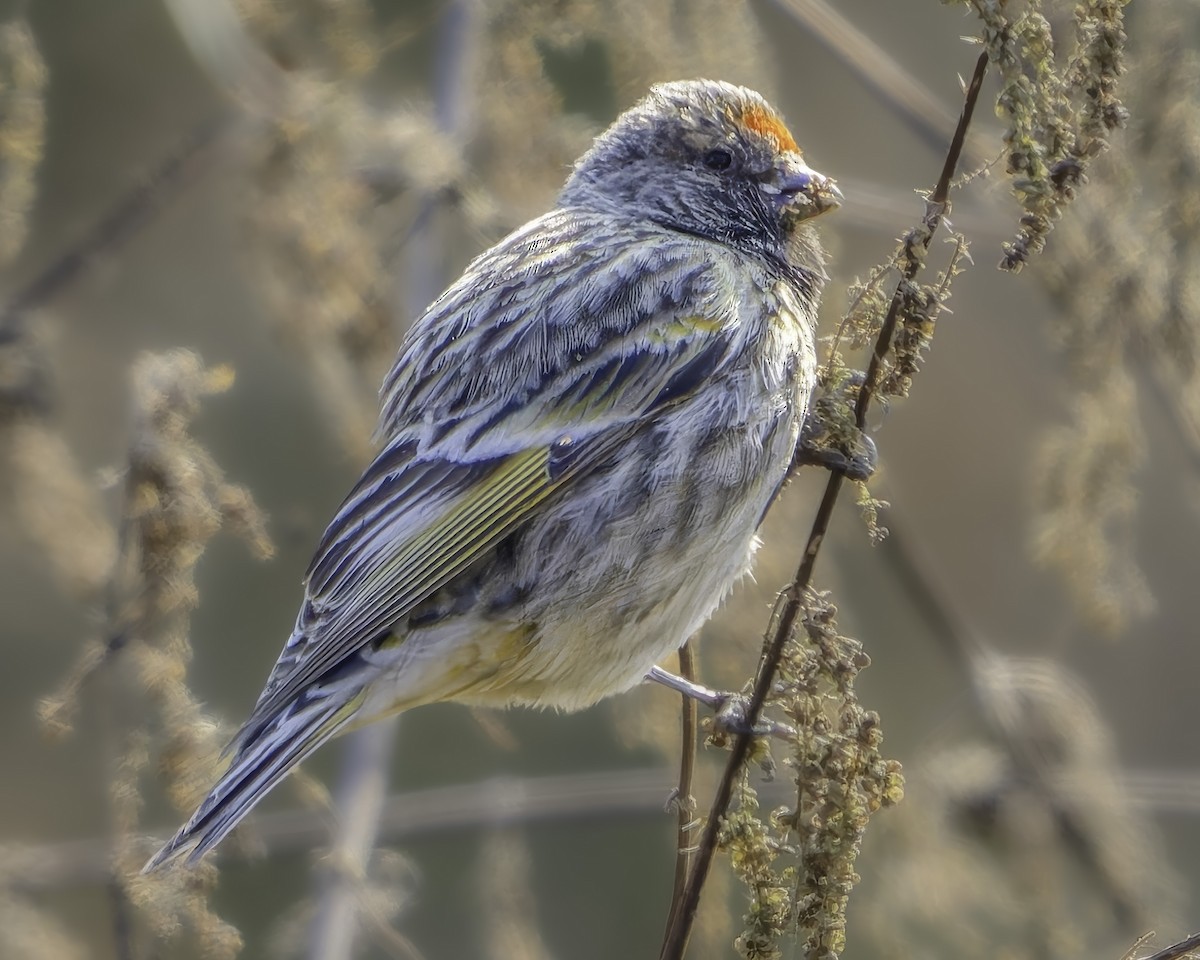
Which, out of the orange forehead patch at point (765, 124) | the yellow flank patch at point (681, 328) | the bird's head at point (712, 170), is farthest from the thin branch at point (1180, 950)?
the orange forehead patch at point (765, 124)

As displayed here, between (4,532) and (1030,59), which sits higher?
(4,532)

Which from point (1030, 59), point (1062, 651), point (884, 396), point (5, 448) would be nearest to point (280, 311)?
point (5, 448)

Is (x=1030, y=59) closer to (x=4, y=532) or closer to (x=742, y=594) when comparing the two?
(x=742, y=594)

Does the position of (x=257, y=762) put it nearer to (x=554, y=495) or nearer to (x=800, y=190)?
(x=554, y=495)

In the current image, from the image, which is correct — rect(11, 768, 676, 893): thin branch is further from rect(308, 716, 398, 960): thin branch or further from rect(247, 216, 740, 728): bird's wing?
rect(247, 216, 740, 728): bird's wing

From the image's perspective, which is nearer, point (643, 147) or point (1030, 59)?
point (1030, 59)

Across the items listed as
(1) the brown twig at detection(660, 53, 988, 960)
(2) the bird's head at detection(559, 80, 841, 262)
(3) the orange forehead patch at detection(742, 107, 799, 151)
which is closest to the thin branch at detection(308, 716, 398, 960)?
(1) the brown twig at detection(660, 53, 988, 960)

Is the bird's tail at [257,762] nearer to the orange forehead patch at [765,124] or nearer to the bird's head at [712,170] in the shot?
the bird's head at [712,170]
